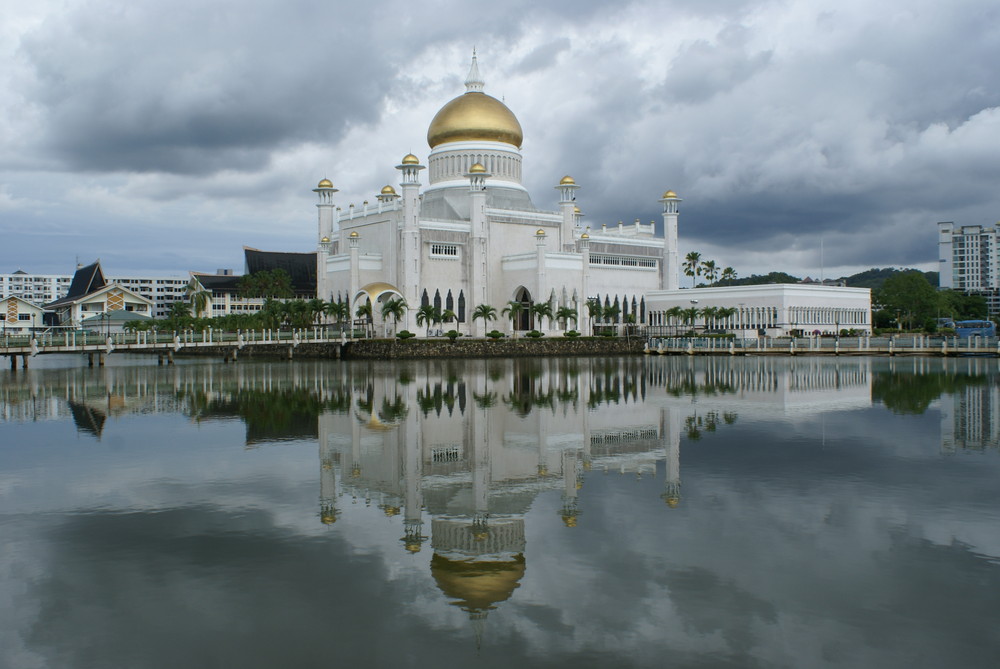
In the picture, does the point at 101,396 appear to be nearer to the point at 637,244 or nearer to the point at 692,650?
the point at 692,650

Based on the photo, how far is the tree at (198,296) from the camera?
249 ft

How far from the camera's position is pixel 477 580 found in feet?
24.8

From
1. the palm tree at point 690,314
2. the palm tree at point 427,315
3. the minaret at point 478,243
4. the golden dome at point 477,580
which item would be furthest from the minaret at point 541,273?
the golden dome at point 477,580

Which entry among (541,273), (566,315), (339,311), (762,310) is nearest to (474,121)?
(541,273)

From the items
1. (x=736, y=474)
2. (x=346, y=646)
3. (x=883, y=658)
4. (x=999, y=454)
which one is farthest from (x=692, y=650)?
(x=999, y=454)

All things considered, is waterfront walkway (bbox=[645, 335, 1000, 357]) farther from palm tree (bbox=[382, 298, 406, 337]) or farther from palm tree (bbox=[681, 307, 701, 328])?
palm tree (bbox=[382, 298, 406, 337])

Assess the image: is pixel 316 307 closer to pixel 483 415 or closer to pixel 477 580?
pixel 483 415

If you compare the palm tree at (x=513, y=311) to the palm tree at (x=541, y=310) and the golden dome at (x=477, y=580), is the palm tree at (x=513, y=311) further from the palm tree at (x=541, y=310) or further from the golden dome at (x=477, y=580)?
the golden dome at (x=477, y=580)

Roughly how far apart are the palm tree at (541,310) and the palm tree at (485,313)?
98.5 inches

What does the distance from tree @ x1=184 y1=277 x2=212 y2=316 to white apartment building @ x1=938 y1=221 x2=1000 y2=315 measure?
126466 millimetres

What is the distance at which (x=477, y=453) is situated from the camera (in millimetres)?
13867

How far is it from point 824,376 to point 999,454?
18.9 m

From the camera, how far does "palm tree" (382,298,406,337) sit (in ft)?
165

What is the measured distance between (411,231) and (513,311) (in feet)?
26.7
